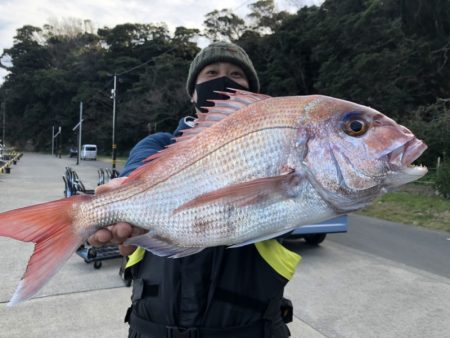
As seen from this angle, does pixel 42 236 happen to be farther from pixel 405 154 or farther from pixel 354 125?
pixel 405 154

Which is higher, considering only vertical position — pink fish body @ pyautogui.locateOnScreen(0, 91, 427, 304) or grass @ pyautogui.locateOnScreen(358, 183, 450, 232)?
pink fish body @ pyautogui.locateOnScreen(0, 91, 427, 304)

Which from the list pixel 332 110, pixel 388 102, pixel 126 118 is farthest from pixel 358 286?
pixel 126 118

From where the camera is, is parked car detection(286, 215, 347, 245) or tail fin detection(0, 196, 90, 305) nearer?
tail fin detection(0, 196, 90, 305)

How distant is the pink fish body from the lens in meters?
1.27

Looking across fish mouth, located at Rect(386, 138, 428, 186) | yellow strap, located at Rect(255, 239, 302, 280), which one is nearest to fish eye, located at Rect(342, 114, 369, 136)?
fish mouth, located at Rect(386, 138, 428, 186)

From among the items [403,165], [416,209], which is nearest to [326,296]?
[403,165]

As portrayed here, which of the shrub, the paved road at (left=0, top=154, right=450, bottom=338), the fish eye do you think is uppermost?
the fish eye

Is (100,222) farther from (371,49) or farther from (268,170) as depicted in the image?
(371,49)

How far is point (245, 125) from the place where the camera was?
1.42 m

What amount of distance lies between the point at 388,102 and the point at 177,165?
25.4 metres

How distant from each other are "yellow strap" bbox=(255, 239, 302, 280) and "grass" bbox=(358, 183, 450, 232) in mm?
8418

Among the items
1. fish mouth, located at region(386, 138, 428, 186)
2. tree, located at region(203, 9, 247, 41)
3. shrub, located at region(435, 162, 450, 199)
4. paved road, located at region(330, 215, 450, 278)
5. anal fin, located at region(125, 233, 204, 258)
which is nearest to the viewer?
fish mouth, located at region(386, 138, 428, 186)

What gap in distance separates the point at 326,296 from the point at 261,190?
387 cm

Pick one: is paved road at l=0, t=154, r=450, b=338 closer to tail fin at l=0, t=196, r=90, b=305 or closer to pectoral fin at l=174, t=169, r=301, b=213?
tail fin at l=0, t=196, r=90, b=305
